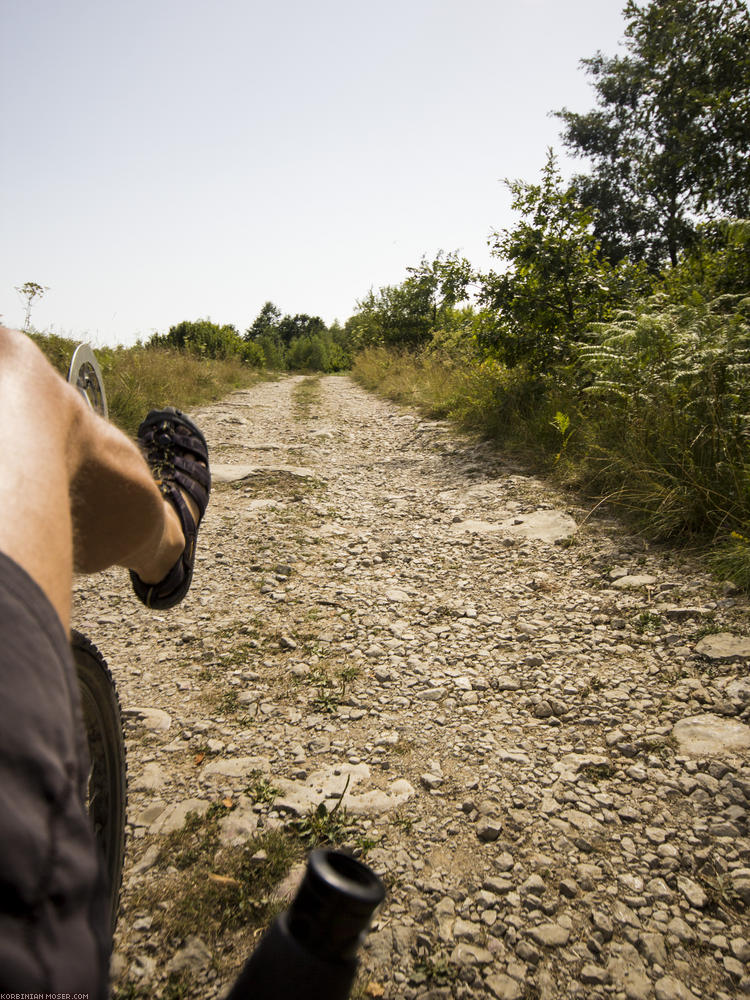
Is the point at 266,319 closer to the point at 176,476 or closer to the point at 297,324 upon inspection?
the point at 297,324

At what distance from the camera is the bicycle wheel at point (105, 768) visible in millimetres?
1141

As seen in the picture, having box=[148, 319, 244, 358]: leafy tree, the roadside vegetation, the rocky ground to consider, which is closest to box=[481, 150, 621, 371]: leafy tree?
the roadside vegetation

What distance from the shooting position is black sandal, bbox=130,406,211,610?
5.35 feet

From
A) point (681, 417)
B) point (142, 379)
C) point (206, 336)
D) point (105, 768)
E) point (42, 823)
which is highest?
point (206, 336)

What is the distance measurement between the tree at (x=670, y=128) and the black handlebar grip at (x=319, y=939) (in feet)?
24.8

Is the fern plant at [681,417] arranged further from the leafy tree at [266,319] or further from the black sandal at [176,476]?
the leafy tree at [266,319]

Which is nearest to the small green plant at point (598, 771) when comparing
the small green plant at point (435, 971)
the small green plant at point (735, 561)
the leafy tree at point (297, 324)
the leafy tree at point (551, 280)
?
the small green plant at point (435, 971)

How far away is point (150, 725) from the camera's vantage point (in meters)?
1.86

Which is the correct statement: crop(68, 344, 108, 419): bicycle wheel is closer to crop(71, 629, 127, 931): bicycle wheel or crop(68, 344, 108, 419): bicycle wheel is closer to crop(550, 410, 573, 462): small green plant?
crop(71, 629, 127, 931): bicycle wheel

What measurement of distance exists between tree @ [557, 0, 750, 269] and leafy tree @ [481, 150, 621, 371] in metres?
1.96

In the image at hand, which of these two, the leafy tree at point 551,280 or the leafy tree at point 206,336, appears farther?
the leafy tree at point 206,336

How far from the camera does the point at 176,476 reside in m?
1.83

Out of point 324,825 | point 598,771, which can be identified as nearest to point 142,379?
point 324,825

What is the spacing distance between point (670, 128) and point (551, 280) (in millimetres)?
14961
